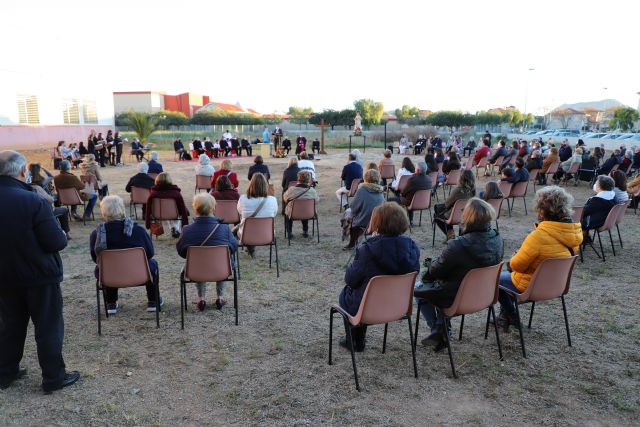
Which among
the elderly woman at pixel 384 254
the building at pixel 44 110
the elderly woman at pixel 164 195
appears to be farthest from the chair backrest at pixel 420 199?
the building at pixel 44 110

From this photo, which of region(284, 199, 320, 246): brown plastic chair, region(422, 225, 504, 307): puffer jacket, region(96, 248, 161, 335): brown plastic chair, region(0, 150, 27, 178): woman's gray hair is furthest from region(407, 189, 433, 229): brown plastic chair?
region(0, 150, 27, 178): woman's gray hair

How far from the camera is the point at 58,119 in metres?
25.3

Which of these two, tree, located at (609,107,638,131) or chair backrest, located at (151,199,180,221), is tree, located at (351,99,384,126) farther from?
chair backrest, located at (151,199,180,221)

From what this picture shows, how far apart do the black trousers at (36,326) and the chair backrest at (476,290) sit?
106 inches

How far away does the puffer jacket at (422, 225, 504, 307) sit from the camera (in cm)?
330

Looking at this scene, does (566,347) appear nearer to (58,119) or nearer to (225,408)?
(225,408)

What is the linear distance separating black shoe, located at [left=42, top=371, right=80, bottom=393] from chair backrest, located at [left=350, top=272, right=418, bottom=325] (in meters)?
1.99

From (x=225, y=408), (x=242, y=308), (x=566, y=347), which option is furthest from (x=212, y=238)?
(x=566, y=347)

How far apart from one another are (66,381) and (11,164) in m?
1.51

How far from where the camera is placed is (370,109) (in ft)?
189

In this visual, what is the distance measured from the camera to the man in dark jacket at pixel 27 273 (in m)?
2.73

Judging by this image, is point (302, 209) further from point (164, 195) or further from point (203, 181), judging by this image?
point (203, 181)

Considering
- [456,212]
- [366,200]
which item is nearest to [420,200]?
[456,212]

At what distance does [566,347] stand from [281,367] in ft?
7.68
